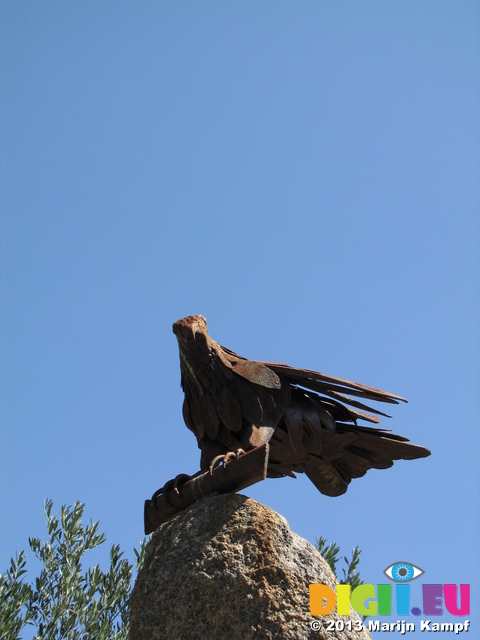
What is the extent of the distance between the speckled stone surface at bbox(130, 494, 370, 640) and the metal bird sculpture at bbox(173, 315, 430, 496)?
1.42 ft

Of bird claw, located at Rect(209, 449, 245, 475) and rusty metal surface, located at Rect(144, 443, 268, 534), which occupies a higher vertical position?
bird claw, located at Rect(209, 449, 245, 475)

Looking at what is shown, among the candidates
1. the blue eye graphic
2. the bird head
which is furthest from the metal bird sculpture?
the blue eye graphic

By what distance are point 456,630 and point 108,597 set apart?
450 centimetres

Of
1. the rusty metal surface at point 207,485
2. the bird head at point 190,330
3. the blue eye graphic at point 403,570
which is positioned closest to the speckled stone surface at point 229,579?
the rusty metal surface at point 207,485

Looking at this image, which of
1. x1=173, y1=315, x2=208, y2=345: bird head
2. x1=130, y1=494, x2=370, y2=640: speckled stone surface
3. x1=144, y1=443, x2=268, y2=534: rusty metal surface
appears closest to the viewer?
x1=130, y1=494, x2=370, y2=640: speckled stone surface

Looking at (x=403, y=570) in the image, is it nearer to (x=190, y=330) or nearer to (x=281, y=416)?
(x=281, y=416)

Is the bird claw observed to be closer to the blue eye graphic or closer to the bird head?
the bird head

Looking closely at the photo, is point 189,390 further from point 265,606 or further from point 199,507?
point 265,606

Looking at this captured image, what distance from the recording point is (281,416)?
4.23m

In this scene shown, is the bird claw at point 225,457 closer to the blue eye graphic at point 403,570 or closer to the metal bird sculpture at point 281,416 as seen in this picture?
the metal bird sculpture at point 281,416

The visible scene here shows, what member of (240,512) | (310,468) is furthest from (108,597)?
(240,512)

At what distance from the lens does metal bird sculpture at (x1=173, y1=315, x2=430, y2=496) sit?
13.6 ft

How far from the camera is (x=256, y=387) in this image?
4207 millimetres

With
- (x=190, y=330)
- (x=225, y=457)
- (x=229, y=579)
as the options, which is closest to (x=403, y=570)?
(x=229, y=579)
